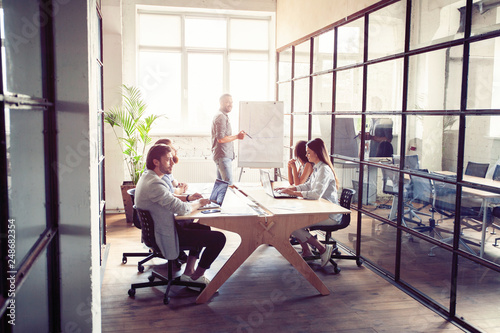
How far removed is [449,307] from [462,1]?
2.38 meters

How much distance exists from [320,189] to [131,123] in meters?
3.40

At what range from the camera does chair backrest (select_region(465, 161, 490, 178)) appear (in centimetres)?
319

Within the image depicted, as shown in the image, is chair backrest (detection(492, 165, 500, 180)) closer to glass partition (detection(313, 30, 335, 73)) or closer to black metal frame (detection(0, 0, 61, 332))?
black metal frame (detection(0, 0, 61, 332))

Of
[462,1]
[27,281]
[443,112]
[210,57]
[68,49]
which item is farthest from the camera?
[210,57]

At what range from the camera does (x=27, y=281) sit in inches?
73.5

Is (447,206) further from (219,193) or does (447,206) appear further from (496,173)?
(219,193)

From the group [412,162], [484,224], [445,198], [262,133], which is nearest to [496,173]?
[484,224]

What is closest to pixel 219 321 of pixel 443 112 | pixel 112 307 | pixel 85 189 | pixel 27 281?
pixel 112 307

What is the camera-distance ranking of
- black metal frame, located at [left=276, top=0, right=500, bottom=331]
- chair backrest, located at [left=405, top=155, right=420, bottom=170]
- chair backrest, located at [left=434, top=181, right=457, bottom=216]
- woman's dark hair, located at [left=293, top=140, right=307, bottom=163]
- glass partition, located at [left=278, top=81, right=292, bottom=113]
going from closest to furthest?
black metal frame, located at [left=276, top=0, right=500, bottom=331] → chair backrest, located at [left=434, top=181, right=457, bottom=216] → chair backrest, located at [left=405, top=155, right=420, bottom=170] → woman's dark hair, located at [left=293, top=140, right=307, bottom=163] → glass partition, located at [left=278, top=81, right=292, bottom=113]

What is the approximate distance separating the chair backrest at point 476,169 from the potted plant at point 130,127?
4.53 meters

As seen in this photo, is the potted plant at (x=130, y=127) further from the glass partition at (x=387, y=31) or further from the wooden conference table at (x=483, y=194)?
the wooden conference table at (x=483, y=194)

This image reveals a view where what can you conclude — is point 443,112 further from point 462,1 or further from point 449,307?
point 449,307

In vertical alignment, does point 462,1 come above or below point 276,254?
above

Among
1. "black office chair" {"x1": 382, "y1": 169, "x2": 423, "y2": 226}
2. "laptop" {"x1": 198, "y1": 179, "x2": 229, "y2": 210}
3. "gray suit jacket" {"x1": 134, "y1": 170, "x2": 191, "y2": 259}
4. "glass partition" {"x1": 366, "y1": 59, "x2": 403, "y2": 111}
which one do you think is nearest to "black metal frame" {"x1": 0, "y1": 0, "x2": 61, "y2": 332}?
"gray suit jacket" {"x1": 134, "y1": 170, "x2": 191, "y2": 259}
